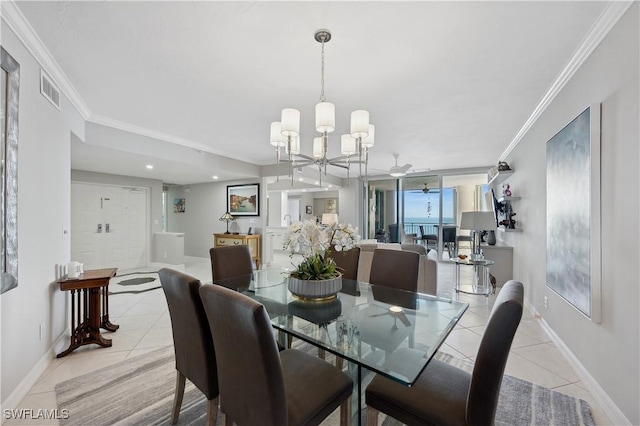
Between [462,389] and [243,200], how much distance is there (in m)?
6.39

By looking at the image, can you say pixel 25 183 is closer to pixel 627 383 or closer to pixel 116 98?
pixel 116 98

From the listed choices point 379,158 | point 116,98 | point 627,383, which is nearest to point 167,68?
point 116,98

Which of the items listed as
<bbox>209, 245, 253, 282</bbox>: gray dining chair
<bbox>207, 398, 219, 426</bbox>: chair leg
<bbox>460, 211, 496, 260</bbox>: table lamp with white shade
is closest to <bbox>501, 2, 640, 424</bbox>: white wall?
<bbox>460, 211, 496, 260</bbox>: table lamp with white shade

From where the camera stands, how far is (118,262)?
6.26 meters

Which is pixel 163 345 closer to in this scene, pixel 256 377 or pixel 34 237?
pixel 34 237

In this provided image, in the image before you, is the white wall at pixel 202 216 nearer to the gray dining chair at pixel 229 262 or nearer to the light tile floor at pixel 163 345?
the light tile floor at pixel 163 345

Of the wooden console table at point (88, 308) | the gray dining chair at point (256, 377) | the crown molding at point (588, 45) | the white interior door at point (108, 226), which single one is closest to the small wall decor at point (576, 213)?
the crown molding at point (588, 45)

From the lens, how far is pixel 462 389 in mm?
1310

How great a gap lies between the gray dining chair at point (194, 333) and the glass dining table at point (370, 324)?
400 mm

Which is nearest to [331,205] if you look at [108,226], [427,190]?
[427,190]

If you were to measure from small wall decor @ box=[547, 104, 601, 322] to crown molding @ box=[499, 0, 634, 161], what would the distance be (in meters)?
0.43

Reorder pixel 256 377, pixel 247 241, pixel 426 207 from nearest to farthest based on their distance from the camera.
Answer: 1. pixel 256 377
2. pixel 247 241
3. pixel 426 207

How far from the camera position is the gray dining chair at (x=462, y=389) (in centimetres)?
103

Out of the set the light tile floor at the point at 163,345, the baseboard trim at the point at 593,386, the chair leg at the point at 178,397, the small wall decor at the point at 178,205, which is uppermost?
the small wall decor at the point at 178,205
